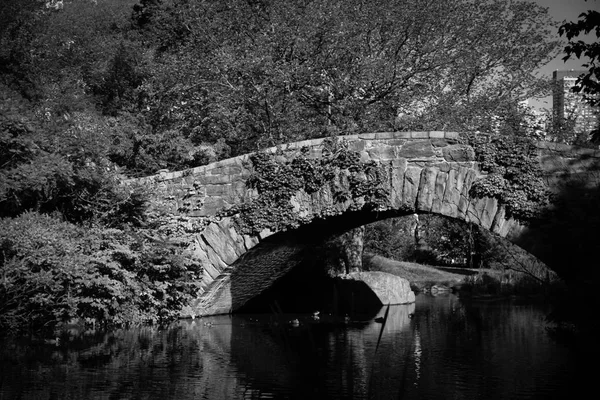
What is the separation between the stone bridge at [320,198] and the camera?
9414mm

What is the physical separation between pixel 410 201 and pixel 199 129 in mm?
8801

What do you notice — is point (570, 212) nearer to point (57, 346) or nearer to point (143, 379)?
point (143, 379)

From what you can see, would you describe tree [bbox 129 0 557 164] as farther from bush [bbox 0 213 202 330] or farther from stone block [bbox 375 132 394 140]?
bush [bbox 0 213 202 330]

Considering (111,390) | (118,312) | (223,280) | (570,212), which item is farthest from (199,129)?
(111,390)

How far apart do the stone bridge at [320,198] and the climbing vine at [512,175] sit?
11 centimetres

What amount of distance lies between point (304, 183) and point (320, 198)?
33cm

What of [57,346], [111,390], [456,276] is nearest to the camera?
[111,390]

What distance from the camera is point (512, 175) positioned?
9.30 meters

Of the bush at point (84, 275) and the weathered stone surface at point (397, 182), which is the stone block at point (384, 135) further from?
the bush at point (84, 275)

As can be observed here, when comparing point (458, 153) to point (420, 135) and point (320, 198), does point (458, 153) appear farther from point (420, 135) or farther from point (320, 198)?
point (320, 198)

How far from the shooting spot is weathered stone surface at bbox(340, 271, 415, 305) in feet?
47.1

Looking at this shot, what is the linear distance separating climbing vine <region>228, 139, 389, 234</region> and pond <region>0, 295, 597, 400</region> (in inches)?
65.0

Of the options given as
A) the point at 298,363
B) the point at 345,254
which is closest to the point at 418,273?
the point at 345,254

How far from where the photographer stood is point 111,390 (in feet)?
20.2
